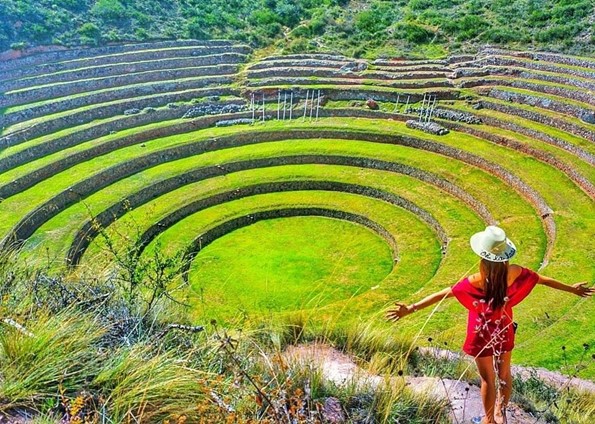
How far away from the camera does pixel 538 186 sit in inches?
831

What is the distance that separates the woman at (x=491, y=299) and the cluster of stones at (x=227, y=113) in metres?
12.8

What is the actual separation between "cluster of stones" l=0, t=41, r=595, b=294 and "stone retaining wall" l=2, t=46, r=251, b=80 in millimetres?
65

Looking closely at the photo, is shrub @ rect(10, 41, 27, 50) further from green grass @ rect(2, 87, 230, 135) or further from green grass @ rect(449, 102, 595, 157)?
green grass @ rect(449, 102, 595, 157)

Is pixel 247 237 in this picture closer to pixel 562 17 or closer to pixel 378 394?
pixel 378 394

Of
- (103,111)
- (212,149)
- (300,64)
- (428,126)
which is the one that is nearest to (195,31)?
(300,64)

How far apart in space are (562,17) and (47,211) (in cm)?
3088

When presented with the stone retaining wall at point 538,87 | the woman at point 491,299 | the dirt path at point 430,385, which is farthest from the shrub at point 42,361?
the stone retaining wall at point 538,87

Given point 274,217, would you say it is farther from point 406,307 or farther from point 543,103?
point 406,307

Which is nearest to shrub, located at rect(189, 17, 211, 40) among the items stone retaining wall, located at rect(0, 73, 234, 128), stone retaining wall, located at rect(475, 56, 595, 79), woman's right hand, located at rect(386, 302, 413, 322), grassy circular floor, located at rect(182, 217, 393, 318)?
stone retaining wall, located at rect(0, 73, 234, 128)

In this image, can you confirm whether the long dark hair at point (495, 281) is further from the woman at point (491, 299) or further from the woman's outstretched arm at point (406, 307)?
the woman's outstretched arm at point (406, 307)

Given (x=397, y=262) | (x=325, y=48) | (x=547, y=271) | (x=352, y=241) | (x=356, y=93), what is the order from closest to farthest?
(x=547, y=271) → (x=397, y=262) → (x=352, y=241) → (x=356, y=93) → (x=325, y=48)

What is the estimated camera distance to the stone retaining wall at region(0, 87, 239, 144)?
2552 cm

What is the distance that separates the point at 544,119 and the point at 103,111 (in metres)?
21.9

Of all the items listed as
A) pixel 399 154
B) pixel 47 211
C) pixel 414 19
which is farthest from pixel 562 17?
pixel 47 211
